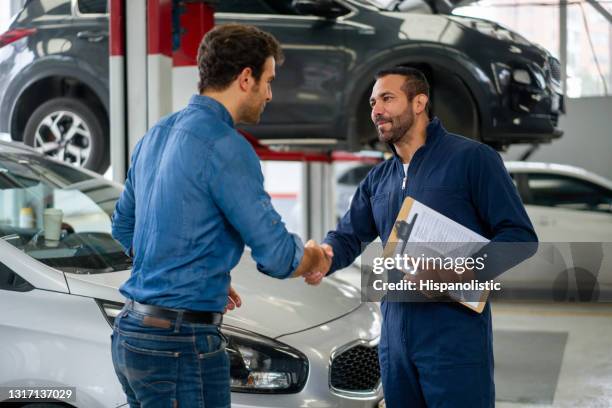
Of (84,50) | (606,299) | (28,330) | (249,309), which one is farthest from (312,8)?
(606,299)

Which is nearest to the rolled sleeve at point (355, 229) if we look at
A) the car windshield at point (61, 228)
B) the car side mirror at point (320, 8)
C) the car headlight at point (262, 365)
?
the car headlight at point (262, 365)

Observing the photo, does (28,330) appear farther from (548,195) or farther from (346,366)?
(548,195)

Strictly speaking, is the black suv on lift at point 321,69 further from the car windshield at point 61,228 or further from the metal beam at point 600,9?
the metal beam at point 600,9

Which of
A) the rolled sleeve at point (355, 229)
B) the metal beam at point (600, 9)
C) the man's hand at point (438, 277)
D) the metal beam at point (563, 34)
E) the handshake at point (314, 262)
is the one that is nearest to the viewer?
the handshake at point (314, 262)

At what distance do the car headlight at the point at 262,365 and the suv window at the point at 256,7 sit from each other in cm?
354

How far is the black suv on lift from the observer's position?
561 centimetres

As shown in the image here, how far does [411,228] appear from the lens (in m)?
2.42

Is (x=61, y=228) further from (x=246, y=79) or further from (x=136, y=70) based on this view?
(x=246, y=79)

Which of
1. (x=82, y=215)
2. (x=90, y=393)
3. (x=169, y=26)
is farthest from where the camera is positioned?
(x=82, y=215)

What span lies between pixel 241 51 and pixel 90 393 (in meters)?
1.31

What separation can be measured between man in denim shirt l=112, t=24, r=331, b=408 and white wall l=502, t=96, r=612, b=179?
10521 mm

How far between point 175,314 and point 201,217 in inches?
9.7

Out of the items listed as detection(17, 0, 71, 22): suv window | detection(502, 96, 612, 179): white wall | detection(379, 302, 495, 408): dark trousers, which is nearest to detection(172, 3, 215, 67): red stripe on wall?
detection(17, 0, 71, 22): suv window

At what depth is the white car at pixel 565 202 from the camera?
26.0 feet
